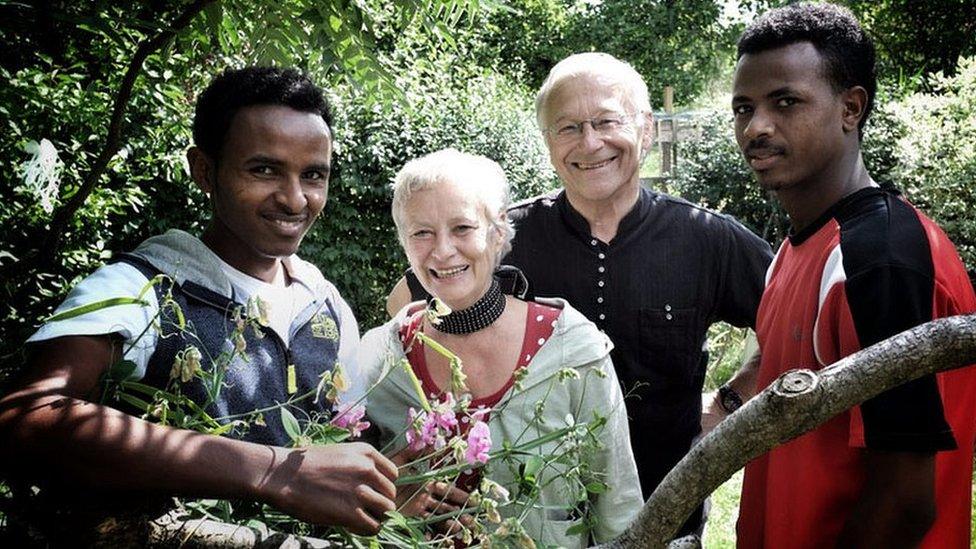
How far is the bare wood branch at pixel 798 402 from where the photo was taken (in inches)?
41.6

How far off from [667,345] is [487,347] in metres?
0.71

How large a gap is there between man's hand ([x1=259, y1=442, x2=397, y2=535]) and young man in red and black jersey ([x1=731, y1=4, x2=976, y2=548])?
944mm

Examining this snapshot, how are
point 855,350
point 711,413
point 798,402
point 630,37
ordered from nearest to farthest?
point 798,402, point 855,350, point 711,413, point 630,37

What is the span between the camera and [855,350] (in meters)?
1.76

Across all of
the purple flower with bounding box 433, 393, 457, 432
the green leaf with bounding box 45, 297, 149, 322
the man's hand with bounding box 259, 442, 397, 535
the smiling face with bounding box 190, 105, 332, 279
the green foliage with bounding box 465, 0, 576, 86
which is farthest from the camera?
the green foliage with bounding box 465, 0, 576, 86

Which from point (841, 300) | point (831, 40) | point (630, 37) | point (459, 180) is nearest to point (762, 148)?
point (831, 40)

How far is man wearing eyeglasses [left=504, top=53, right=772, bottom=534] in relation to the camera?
114 inches

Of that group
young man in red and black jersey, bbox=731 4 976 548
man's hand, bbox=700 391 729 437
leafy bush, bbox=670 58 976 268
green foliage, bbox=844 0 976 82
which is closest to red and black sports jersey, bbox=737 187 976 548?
young man in red and black jersey, bbox=731 4 976 548

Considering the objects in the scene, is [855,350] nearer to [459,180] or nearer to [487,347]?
[487,347]

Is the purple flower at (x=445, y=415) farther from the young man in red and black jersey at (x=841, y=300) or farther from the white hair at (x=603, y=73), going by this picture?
the white hair at (x=603, y=73)

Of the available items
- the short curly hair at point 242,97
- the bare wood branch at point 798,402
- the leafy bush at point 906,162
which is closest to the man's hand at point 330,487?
the bare wood branch at point 798,402

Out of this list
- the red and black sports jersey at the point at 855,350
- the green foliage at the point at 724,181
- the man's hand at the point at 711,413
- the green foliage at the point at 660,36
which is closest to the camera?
the red and black sports jersey at the point at 855,350

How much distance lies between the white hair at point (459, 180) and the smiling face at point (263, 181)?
1.01ft

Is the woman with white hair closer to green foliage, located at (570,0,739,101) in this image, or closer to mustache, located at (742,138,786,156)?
mustache, located at (742,138,786,156)
